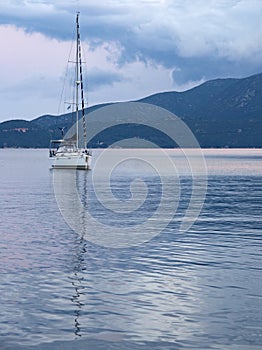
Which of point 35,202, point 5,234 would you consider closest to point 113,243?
point 5,234

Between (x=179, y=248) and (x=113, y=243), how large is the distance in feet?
12.7

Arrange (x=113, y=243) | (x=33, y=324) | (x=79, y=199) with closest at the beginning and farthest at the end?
(x=33, y=324) < (x=113, y=243) < (x=79, y=199)

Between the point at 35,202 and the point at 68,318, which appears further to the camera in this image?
the point at 35,202

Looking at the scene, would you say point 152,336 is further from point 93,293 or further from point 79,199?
point 79,199

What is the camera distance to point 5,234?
128ft

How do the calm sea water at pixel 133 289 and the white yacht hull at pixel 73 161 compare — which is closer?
the calm sea water at pixel 133 289

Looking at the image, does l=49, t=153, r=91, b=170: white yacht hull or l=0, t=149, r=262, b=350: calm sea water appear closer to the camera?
l=0, t=149, r=262, b=350: calm sea water

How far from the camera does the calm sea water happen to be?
19.7 metres

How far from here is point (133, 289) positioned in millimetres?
25000

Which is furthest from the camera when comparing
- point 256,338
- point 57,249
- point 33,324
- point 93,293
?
point 57,249

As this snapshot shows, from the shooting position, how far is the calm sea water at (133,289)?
774 inches

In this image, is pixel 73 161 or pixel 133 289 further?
pixel 73 161

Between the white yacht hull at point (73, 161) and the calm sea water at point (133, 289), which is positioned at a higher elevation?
the white yacht hull at point (73, 161)

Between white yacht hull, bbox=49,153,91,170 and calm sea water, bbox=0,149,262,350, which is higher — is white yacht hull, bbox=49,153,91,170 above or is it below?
above
